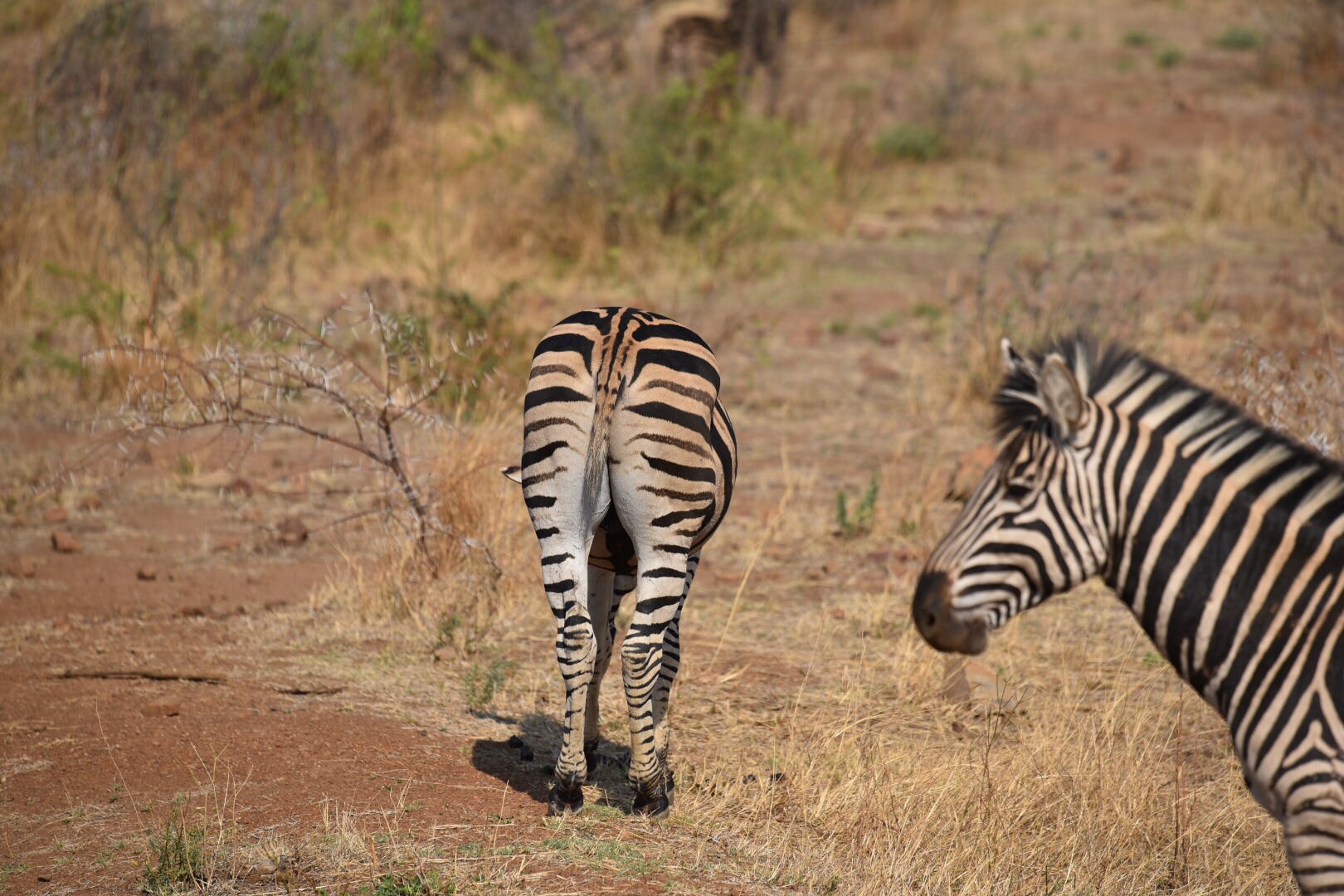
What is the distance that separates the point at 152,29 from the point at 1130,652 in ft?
34.8

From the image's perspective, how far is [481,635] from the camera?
5703 millimetres

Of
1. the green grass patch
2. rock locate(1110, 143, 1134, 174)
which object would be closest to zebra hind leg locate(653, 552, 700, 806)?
rock locate(1110, 143, 1134, 174)

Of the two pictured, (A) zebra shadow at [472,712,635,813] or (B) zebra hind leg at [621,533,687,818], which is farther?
(A) zebra shadow at [472,712,635,813]

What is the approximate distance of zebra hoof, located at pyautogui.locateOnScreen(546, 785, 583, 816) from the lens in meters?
4.07

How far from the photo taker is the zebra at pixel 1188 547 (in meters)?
2.85

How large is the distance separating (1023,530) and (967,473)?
15.4 ft

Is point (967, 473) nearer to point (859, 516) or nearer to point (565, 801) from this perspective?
point (859, 516)

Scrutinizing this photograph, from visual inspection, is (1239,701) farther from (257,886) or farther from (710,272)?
(710,272)

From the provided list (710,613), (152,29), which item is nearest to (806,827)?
Result: (710,613)

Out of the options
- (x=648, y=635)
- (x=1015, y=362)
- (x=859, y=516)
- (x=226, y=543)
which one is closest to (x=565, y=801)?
(x=648, y=635)

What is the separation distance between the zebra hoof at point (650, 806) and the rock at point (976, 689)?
5.40ft

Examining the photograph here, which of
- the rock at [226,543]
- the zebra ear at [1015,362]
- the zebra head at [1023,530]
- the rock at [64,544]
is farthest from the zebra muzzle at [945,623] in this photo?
the rock at [64,544]

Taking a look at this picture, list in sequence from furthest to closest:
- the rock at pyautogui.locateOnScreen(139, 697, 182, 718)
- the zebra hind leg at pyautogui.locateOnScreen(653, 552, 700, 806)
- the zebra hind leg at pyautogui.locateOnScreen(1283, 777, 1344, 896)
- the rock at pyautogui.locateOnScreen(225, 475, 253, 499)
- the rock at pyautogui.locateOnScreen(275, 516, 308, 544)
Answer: the rock at pyautogui.locateOnScreen(225, 475, 253, 499), the rock at pyautogui.locateOnScreen(275, 516, 308, 544), the rock at pyautogui.locateOnScreen(139, 697, 182, 718), the zebra hind leg at pyautogui.locateOnScreen(653, 552, 700, 806), the zebra hind leg at pyautogui.locateOnScreen(1283, 777, 1344, 896)

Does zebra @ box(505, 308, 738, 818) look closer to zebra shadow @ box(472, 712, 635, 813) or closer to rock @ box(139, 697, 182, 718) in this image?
zebra shadow @ box(472, 712, 635, 813)
